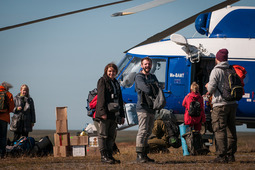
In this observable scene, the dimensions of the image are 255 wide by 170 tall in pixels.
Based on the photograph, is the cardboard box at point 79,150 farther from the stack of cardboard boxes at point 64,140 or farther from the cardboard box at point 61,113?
the cardboard box at point 61,113

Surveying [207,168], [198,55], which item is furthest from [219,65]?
[198,55]

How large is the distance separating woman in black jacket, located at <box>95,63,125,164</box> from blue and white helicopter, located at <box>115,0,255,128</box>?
3949 millimetres

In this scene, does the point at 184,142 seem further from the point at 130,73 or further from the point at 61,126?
the point at 130,73

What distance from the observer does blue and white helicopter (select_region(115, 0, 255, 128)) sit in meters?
11.3

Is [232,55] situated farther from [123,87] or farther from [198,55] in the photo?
[123,87]

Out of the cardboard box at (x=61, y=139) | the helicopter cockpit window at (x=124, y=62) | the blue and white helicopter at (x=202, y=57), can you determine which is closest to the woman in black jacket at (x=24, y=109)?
the cardboard box at (x=61, y=139)

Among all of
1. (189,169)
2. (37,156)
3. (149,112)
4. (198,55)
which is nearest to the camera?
(189,169)

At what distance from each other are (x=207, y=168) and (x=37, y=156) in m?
4.69

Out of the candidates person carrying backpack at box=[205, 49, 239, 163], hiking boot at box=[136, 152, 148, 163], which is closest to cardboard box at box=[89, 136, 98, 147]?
hiking boot at box=[136, 152, 148, 163]

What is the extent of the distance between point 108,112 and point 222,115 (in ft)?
6.54

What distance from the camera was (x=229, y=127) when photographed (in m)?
7.31

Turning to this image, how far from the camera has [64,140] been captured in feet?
32.9

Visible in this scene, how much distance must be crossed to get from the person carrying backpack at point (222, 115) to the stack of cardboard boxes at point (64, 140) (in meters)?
3.87

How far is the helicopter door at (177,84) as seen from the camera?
1134 cm
